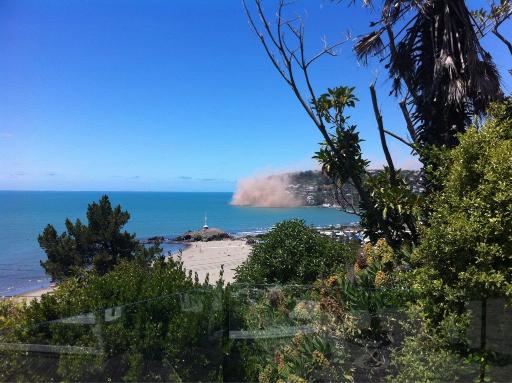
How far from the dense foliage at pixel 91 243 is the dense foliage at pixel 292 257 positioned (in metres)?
13.3

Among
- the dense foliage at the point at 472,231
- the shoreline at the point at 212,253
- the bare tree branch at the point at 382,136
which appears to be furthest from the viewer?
the shoreline at the point at 212,253

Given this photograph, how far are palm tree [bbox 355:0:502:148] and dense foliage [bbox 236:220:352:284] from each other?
2.37 meters

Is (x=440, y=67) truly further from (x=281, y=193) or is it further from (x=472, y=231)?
(x=281, y=193)

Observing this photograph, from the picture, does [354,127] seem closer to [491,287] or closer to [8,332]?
[491,287]

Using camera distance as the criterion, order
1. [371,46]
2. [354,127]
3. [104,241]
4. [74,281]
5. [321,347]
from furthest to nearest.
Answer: [104,241] → [371,46] → [354,127] → [74,281] → [321,347]

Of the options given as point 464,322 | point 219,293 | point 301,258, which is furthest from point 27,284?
point 464,322

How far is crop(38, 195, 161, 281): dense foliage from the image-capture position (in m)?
20.9

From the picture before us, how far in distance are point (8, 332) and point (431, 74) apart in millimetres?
7545

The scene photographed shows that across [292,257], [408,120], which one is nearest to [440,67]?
[408,120]

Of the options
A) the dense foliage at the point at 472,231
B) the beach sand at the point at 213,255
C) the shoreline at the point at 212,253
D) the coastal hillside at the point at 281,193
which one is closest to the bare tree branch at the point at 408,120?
the dense foliage at the point at 472,231

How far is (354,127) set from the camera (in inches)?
295

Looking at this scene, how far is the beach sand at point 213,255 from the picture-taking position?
33.0 metres

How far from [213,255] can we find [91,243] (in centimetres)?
2050

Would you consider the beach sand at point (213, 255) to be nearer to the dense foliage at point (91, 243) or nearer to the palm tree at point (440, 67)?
the dense foliage at point (91, 243)
